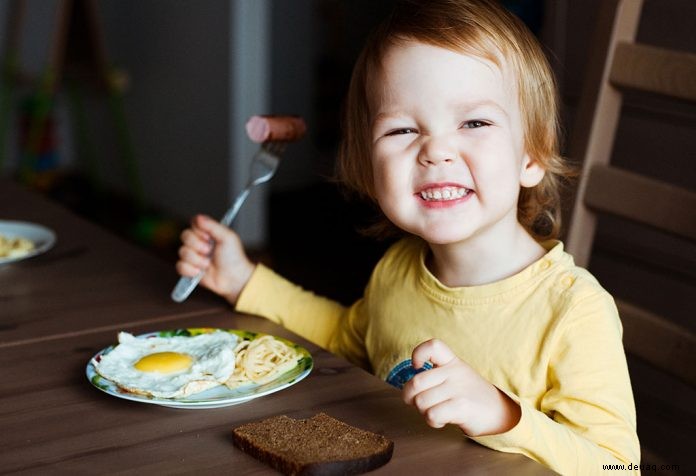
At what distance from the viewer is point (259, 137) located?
122 cm

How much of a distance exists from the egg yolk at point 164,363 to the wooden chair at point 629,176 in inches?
23.6

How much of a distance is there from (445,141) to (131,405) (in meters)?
0.43

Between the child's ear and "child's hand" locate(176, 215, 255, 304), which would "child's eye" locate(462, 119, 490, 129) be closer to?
the child's ear

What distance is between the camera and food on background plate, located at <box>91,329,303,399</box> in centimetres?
92

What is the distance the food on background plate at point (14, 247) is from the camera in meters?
1.38

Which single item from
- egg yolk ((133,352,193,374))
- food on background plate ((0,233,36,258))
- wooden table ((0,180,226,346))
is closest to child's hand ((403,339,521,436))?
egg yolk ((133,352,193,374))

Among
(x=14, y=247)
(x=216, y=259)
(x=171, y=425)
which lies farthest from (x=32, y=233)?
(x=171, y=425)

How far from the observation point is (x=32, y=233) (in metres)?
1.50

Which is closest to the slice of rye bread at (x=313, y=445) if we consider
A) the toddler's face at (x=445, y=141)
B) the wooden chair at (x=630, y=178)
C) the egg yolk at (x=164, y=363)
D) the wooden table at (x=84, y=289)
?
the egg yolk at (x=164, y=363)

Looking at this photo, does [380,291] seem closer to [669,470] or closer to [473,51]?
[473,51]

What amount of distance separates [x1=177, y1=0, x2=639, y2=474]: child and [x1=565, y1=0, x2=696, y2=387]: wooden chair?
146 millimetres

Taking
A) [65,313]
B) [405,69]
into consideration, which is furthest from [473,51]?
[65,313]

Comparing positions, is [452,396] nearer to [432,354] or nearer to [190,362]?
[432,354]

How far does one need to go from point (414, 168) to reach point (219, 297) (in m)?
0.40
